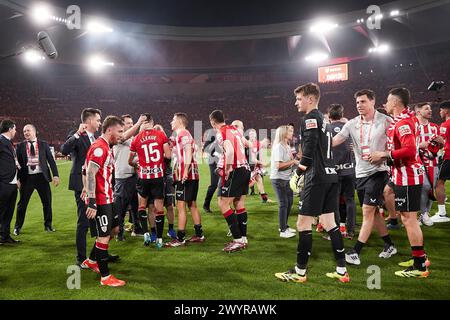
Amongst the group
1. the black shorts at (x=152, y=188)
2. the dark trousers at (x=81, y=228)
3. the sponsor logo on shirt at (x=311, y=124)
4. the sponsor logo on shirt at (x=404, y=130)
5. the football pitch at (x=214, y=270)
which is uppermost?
the sponsor logo on shirt at (x=311, y=124)

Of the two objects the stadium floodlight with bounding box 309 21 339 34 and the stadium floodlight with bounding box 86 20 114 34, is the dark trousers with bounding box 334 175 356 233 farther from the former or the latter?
the stadium floodlight with bounding box 86 20 114 34

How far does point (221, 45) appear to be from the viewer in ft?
115

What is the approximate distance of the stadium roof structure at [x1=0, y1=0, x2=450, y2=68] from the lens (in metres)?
26.2

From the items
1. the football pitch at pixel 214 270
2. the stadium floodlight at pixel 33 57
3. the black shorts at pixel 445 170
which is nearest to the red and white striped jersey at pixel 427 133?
the black shorts at pixel 445 170

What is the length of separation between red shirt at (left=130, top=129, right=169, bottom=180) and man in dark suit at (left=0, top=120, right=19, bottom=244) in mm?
2447

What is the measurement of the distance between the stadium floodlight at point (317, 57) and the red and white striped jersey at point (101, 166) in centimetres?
3322

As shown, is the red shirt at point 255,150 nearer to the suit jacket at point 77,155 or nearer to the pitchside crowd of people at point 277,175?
the pitchside crowd of people at point 277,175

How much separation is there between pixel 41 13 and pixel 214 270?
26.9 m

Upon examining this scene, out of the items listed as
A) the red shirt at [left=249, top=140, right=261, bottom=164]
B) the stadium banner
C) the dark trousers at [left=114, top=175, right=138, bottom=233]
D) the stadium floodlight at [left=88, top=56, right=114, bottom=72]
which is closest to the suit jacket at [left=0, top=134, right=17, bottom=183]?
the dark trousers at [left=114, top=175, right=138, bottom=233]

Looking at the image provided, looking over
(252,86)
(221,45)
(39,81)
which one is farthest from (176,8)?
(39,81)

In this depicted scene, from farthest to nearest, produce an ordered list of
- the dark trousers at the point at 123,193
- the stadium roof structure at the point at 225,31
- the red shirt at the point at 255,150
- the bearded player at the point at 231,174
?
the stadium roof structure at the point at 225,31, the red shirt at the point at 255,150, the dark trousers at the point at 123,193, the bearded player at the point at 231,174

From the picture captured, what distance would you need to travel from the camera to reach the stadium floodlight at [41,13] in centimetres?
2440

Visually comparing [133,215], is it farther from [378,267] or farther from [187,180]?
→ [378,267]
